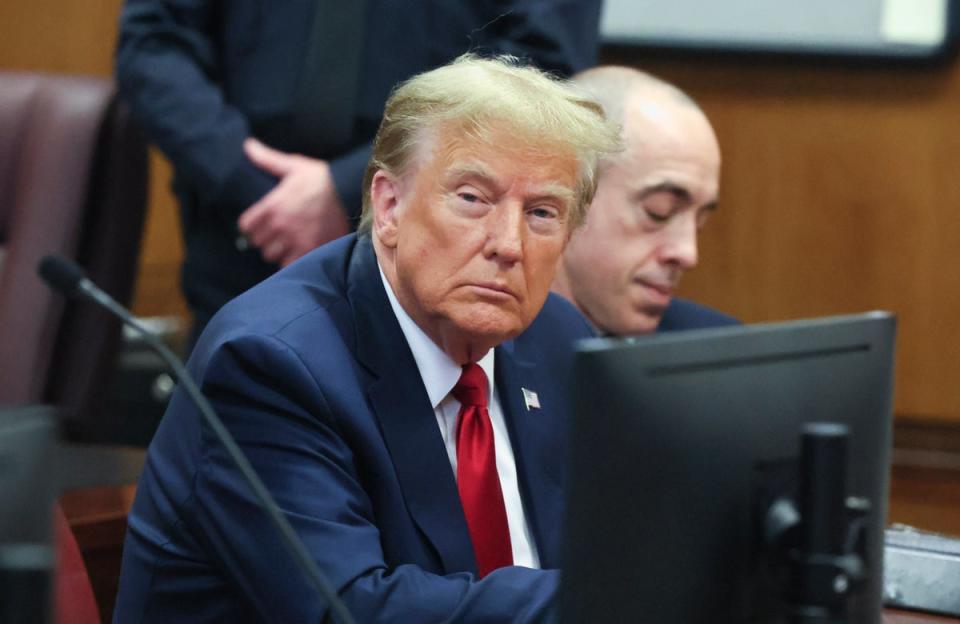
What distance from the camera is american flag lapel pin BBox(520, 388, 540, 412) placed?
72.0 inches

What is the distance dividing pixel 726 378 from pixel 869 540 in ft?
0.79

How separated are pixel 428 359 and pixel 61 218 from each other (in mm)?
1115

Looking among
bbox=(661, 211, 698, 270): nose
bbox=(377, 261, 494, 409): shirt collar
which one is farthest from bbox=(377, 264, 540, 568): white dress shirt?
bbox=(661, 211, 698, 270): nose

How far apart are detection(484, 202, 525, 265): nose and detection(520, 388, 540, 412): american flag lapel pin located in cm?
22

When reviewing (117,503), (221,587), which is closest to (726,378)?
(221,587)

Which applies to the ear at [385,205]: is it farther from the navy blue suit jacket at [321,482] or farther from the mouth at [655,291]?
the mouth at [655,291]

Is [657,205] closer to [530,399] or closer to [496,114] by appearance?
[530,399]

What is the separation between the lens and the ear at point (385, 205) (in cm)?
175

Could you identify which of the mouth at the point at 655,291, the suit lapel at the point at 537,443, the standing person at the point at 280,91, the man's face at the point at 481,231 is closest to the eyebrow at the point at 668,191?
the mouth at the point at 655,291

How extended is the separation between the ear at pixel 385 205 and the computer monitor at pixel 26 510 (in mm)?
815

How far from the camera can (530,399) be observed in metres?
1.84

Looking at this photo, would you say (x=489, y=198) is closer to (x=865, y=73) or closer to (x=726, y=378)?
(x=726, y=378)

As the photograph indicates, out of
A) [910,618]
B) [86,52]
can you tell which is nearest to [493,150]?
[910,618]

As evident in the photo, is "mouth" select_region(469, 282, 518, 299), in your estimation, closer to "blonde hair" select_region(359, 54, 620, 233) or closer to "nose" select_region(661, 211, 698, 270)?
"blonde hair" select_region(359, 54, 620, 233)
